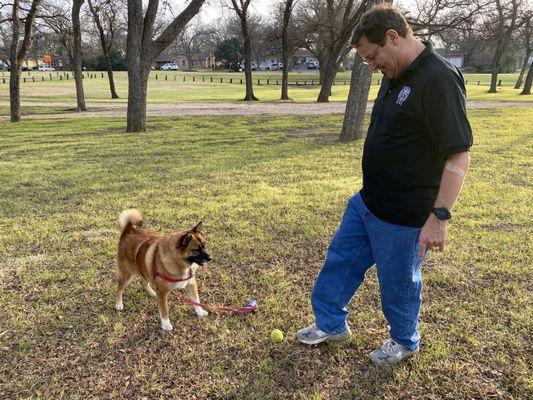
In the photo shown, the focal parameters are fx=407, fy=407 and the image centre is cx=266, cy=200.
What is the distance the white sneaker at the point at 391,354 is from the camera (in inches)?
111

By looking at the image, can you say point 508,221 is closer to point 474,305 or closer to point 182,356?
point 474,305

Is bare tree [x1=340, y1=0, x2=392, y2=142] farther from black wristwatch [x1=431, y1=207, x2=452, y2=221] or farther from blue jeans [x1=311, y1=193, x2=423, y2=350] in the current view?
black wristwatch [x1=431, y1=207, x2=452, y2=221]

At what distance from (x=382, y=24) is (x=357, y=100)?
8985 millimetres

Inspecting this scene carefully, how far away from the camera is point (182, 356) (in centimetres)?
299

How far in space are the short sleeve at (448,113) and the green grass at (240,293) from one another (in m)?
1.67

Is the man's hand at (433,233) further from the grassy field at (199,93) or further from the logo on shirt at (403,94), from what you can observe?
the grassy field at (199,93)

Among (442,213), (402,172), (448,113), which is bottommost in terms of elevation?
(442,213)

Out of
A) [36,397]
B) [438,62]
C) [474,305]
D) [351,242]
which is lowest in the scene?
[36,397]

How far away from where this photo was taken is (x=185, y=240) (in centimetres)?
306

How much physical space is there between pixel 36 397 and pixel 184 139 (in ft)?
31.5

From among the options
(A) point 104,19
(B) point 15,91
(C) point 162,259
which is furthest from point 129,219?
(A) point 104,19

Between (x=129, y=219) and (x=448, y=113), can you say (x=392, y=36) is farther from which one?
(x=129, y=219)

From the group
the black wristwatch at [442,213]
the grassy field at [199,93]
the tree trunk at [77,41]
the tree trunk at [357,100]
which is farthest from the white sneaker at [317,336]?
the grassy field at [199,93]

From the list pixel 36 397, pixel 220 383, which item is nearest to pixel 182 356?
pixel 220 383
